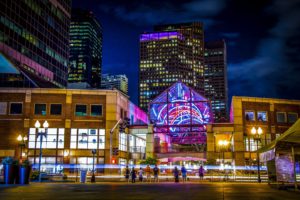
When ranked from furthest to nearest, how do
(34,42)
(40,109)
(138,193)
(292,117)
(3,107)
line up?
(34,42), (292,117), (40,109), (3,107), (138,193)

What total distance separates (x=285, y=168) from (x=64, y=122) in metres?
41.8

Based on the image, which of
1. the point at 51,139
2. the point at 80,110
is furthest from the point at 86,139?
the point at 51,139

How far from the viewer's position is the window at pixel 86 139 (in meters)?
60.1

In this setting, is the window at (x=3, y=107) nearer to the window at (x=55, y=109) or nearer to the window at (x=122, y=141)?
the window at (x=55, y=109)

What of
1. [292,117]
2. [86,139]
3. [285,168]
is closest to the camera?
[285,168]

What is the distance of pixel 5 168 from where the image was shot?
91.4 feet

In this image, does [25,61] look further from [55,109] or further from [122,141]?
[122,141]

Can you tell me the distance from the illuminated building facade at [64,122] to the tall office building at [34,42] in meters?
13.1

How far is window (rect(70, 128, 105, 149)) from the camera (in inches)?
2365

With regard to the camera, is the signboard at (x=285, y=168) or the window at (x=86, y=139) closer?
the signboard at (x=285, y=168)

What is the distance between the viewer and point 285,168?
2412 centimetres

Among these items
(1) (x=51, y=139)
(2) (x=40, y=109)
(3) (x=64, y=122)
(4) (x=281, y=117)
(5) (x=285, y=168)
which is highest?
(2) (x=40, y=109)

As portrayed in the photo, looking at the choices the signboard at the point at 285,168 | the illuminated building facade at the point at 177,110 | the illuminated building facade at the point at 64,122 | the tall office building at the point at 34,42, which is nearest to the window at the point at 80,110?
the illuminated building facade at the point at 64,122

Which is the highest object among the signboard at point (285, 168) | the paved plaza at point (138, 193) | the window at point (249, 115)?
the window at point (249, 115)
